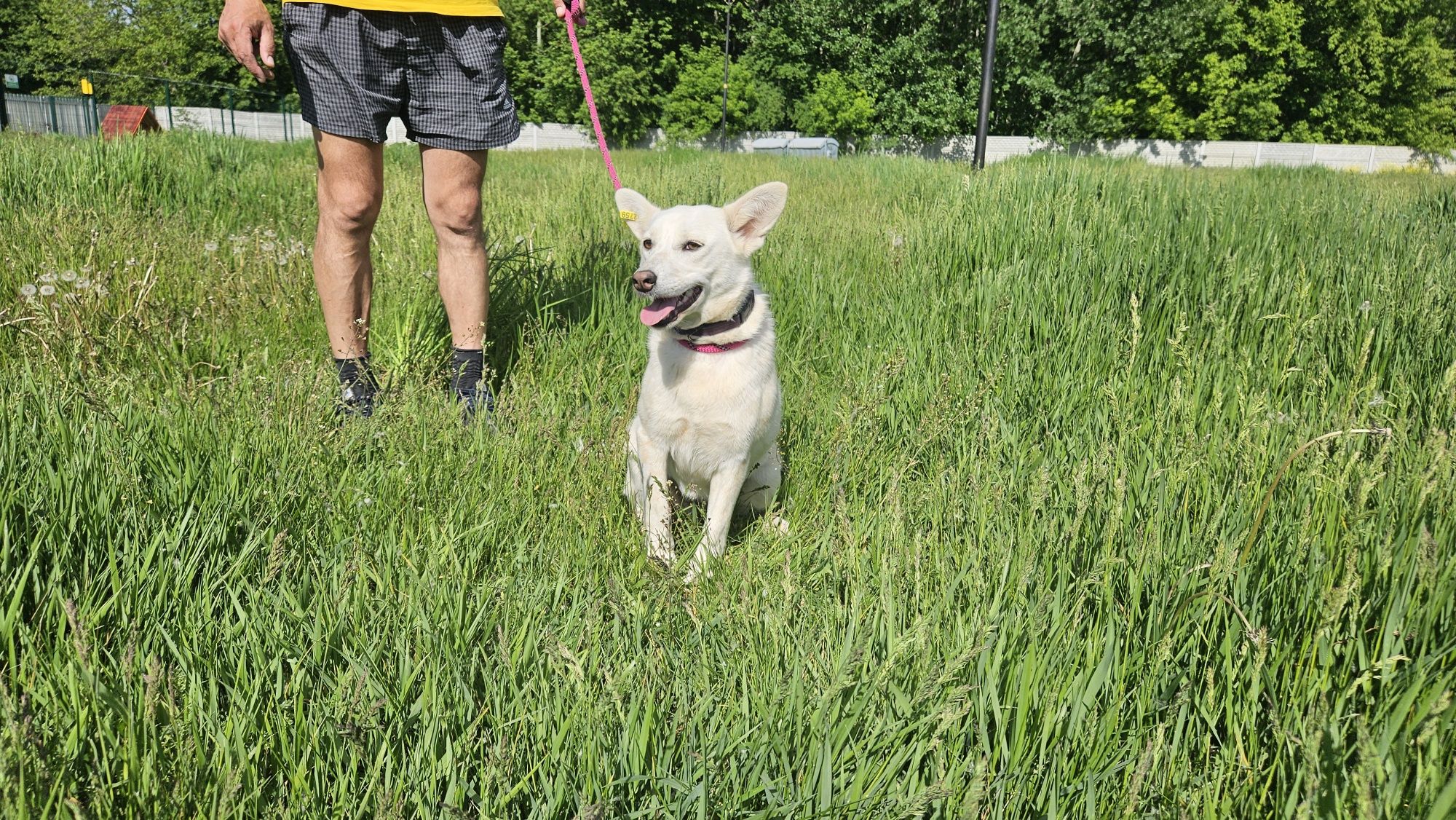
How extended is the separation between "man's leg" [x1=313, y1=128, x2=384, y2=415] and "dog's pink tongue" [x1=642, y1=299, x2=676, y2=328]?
3.42 ft

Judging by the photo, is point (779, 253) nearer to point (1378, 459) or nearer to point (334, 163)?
point (334, 163)

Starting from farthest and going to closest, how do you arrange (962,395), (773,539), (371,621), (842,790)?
(962,395) → (773,539) → (371,621) → (842,790)

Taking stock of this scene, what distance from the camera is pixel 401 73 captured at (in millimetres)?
2982

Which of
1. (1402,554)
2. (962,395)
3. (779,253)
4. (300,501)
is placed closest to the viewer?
(1402,554)

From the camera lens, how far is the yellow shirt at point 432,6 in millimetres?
2807

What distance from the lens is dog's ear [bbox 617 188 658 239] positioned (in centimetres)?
305

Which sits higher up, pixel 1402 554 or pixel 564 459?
pixel 1402 554

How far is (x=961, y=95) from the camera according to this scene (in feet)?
117

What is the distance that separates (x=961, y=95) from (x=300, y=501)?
3787cm

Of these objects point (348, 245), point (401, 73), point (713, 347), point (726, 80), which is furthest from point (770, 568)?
point (726, 80)

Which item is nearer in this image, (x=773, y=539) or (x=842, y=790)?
(x=842, y=790)

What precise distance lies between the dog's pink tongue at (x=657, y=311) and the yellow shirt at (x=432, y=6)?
1.30 metres

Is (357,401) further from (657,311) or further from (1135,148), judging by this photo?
(1135,148)

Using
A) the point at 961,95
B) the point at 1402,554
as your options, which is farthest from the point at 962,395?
the point at 961,95
